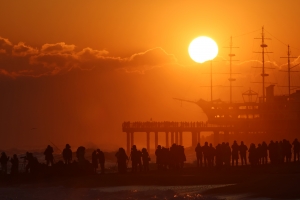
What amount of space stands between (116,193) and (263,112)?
86.9 meters

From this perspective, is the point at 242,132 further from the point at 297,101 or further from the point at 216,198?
the point at 216,198

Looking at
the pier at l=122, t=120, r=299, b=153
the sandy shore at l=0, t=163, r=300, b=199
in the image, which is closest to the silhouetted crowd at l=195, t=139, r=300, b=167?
the sandy shore at l=0, t=163, r=300, b=199

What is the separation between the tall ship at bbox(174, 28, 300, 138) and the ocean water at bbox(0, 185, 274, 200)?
7748cm

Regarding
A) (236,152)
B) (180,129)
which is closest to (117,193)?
(236,152)

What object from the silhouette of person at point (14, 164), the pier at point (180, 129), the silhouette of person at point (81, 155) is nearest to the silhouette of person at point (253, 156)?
the silhouette of person at point (81, 155)

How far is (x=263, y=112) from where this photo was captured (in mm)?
110938

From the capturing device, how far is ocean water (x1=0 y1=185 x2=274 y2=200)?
2427 cm

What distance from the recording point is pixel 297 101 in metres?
106

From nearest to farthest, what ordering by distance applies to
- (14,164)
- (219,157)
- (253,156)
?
1. (14,164)
2. (219,157)
3. (253,156)

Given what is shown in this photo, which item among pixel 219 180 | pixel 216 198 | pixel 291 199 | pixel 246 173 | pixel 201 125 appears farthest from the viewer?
pixel 201 125

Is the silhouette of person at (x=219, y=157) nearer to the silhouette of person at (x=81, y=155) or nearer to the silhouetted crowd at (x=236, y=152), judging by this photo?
the silhouetted crowd at (x=236, y=152)

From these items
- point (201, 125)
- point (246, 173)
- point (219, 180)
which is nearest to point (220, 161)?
point (246, 173)

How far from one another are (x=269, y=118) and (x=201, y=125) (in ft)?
38.5

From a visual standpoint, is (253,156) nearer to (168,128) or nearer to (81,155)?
(81,155)
